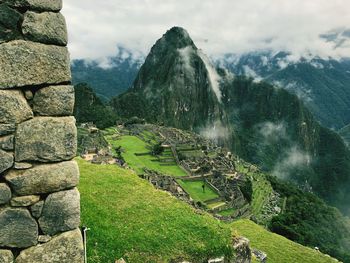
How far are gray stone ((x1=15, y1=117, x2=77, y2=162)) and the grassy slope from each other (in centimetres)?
387

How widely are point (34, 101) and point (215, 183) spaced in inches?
2335

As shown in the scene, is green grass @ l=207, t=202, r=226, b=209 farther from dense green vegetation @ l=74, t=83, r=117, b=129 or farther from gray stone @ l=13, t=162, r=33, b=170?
dense green vegetation @ l=74, t=83, r=117, b=129

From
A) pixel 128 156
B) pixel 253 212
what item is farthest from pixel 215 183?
pixel 128 156

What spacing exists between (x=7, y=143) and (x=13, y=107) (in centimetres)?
41

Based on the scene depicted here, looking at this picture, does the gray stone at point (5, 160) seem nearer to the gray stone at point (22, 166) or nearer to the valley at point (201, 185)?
the gray stone at point (22, 166)

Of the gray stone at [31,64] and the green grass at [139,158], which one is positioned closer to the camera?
the gray stone at [31,64]

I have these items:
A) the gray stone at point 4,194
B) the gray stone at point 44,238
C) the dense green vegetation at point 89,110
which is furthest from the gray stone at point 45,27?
the dense green vegetation at point 89,110

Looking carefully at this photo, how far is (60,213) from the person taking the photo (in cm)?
480

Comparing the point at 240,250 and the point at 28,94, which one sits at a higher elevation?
the point at 28,94

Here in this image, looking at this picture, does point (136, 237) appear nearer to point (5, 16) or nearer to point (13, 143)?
point (13, 143)

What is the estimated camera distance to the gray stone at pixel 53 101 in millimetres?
4625

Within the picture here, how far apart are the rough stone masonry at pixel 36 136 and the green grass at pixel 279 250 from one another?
12488 mm

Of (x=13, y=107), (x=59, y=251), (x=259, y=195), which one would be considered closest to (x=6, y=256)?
(x=59, y=251)

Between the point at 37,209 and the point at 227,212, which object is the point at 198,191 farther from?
the point at 37,209
